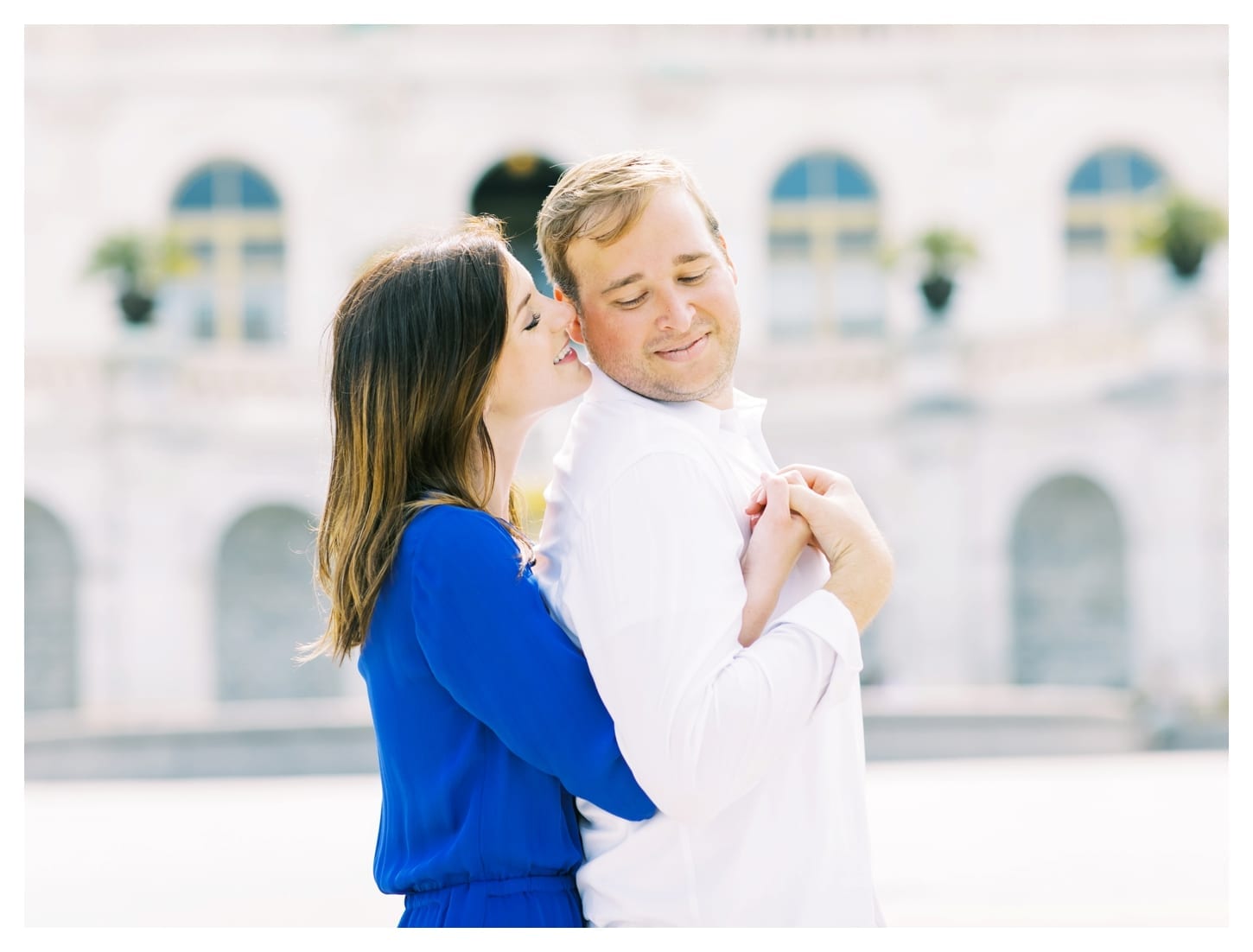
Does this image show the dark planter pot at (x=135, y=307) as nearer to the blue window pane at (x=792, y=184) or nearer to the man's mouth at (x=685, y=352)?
the blue window pane at (x=792, y=184)

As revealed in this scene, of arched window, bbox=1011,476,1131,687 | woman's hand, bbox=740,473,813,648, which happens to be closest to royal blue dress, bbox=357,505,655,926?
woman's hand, bbox=740,473,813,648

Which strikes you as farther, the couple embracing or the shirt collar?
the shirt collar

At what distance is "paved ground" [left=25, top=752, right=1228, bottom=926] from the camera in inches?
296

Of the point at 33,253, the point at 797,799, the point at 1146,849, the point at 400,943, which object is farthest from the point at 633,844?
the point at 33,253

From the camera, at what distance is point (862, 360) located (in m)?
22.1

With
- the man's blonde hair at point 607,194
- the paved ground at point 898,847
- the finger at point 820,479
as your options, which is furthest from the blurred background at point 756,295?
the man's blonde hair at point 607,194

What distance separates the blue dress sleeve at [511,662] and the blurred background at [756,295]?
17837 millimetres

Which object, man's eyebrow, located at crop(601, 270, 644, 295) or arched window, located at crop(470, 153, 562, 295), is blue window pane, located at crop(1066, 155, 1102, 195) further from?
man's eyebrow, located at crop(601, 270, 644, 295)

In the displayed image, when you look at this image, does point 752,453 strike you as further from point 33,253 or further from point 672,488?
point 33,253

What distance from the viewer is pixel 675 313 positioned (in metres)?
2.59

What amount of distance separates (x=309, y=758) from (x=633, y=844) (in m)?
12.7

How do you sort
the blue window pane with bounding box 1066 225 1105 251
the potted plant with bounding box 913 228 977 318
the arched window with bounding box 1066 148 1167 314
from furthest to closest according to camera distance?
1. the blue window pane with bounding box 1066 225 1105 251
2. the arched window with bounding box 1066 148 1167 314
3. the potted plant with bounding box 913 228 977 318

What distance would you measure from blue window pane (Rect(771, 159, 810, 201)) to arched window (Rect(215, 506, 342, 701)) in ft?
28.8

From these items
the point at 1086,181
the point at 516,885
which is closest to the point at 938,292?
the point at 1086,181
